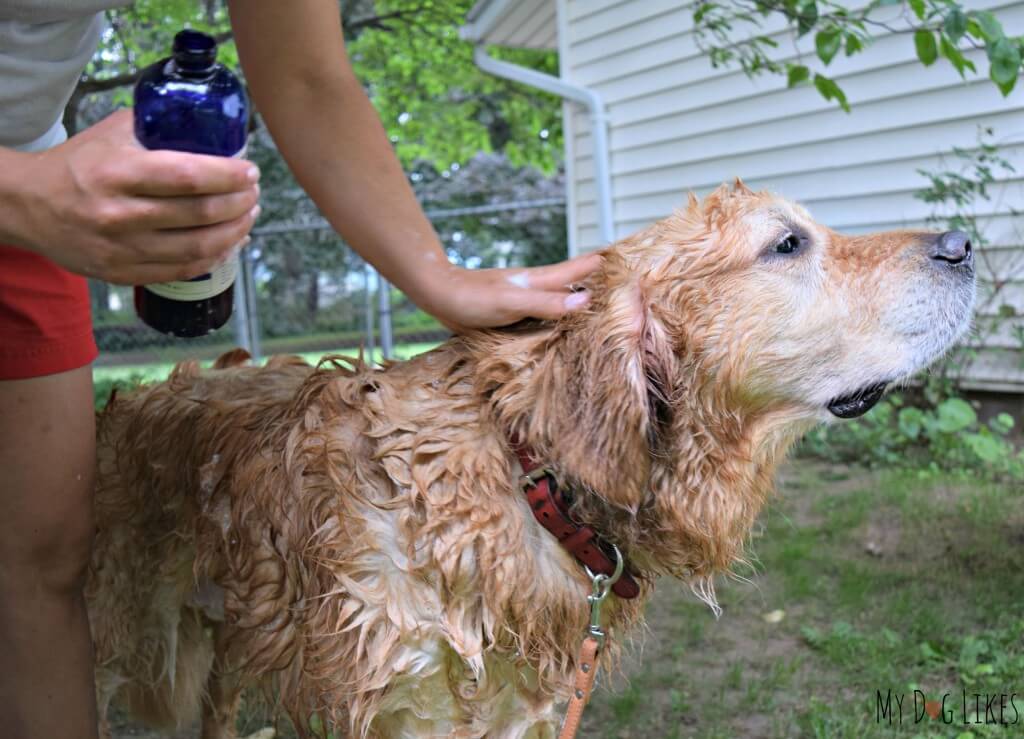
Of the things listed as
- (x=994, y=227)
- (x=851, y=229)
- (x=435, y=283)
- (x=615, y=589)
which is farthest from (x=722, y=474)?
(x=851, y=229)

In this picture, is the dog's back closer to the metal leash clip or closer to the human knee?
the human knee

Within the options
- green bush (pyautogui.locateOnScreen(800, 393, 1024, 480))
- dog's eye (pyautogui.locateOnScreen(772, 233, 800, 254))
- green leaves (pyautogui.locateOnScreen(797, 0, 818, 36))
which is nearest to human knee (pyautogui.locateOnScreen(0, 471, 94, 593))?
dog's eye (pyautogui.locateOnScreen(772, 233, 800, 254))

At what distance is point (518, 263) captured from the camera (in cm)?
1662

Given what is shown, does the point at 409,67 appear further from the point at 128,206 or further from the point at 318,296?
the point at 128,206

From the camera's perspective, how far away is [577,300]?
2348mm

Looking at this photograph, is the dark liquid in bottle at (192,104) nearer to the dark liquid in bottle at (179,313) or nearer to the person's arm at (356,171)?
Result: the dark liquid in bottle at (179,313)

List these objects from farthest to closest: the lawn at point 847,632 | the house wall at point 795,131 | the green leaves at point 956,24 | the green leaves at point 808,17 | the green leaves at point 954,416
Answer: the house wall at point 795,131 < the green leaves at point 954,416 < the green leaves at point 808,17 < the lawn at point 847,632 < the green leaves at point 956,24

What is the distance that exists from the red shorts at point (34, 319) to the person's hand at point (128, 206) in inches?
37.7

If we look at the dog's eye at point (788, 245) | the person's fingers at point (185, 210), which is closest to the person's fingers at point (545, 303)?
the dog's eye at point (788, 245)

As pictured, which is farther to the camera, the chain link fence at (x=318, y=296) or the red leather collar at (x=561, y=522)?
the chain link fence at (x=318, y=296)

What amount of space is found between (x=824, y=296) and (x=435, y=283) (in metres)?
1.02

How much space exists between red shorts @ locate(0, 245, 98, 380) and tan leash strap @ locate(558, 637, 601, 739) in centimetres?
146

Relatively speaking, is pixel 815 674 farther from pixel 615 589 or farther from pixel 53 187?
pixel 53 187

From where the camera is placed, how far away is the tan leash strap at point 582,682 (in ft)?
7.11
